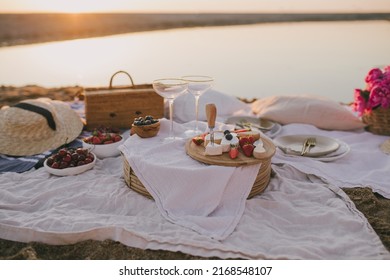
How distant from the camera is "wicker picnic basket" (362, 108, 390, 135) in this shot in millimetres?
3094

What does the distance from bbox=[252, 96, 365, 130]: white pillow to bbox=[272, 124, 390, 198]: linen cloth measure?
0.28 metres

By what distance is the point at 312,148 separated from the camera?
8.54ft

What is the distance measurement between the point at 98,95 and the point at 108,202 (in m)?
1.25

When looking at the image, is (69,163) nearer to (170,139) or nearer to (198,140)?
(170,139)

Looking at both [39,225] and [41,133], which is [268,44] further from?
[39,225]

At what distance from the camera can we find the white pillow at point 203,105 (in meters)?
3.31

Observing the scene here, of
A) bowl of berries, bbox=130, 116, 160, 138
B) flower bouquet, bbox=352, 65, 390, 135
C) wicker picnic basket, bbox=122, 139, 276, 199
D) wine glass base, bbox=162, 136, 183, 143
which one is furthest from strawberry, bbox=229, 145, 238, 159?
flower bouquet, bbox=352, 65, 390, 135

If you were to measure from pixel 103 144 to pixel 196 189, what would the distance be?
957 mm

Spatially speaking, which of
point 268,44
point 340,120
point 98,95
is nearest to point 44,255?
point 98,95

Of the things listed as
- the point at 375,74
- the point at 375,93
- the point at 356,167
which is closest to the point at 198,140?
the point at 356,167

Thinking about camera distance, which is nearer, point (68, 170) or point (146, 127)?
point (146, 127)

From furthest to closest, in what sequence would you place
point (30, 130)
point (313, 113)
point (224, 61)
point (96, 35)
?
point (96, 35)
point (224, 61)
point (313, 113)
point (30, 130)

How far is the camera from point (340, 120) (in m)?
3.25

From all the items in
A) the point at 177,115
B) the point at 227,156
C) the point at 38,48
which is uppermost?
the point at 227,156
